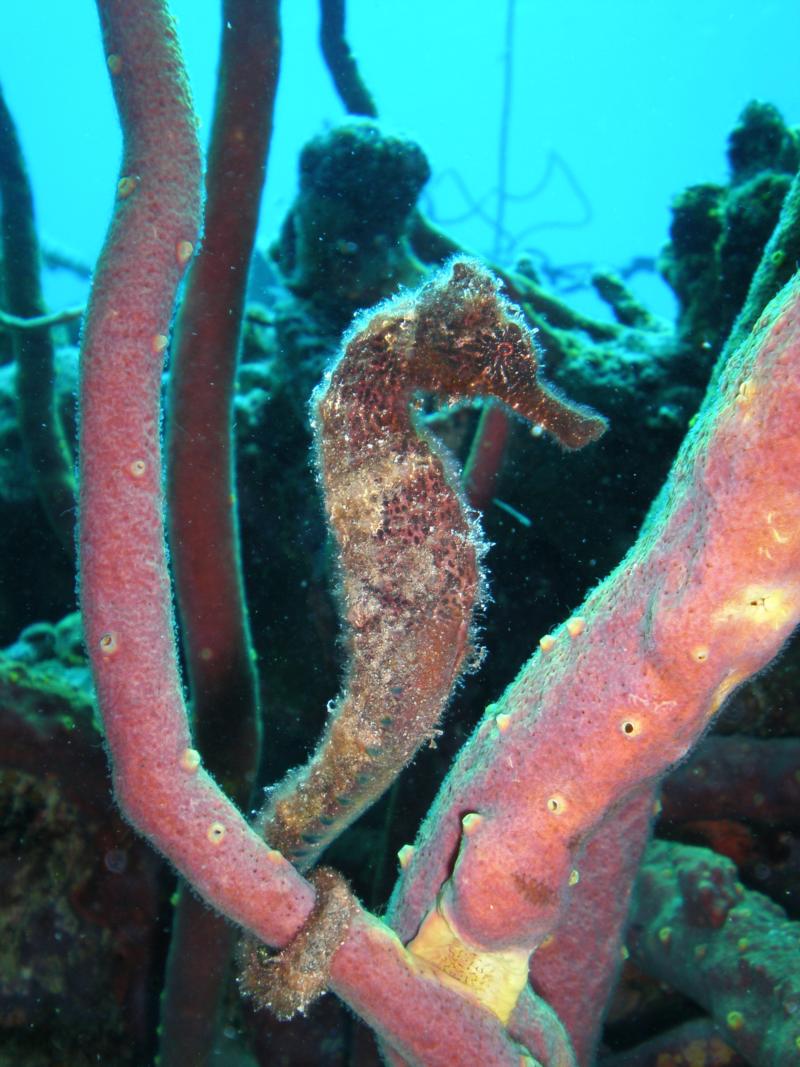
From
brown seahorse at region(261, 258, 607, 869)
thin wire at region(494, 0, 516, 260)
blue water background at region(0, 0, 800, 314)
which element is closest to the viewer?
brown seahorse at region(261, 258, 607, 869)

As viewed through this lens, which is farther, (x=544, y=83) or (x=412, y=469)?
(x=544, y=83)

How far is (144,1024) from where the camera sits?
2.99 metres

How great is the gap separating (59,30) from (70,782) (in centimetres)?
13398

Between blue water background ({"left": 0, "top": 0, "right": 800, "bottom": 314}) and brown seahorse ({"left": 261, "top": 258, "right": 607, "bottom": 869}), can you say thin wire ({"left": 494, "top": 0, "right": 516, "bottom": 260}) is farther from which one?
blue water background ({"left": 0, "top": 0, "right": 800, "bottom": 314})

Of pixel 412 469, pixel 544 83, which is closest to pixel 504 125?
pixel 412 469

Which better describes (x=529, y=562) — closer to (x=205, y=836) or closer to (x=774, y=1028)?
(x=774, y=1028)

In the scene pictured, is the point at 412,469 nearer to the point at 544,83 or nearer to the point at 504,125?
the point at 504,125

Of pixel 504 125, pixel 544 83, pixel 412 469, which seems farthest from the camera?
pixel 544 83

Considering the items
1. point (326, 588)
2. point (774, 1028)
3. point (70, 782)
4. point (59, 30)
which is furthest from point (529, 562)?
point (59, 30)

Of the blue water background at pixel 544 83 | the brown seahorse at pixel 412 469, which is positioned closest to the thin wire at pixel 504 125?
the brown seahorse at pixel 412 469

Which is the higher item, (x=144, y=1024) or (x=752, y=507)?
(x=752, y=507)

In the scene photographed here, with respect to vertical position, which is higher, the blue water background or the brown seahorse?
the blue water background

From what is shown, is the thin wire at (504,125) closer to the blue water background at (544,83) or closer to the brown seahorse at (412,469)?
the brown seahorse at (412,469)

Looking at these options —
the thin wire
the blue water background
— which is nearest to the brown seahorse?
the thin wire
